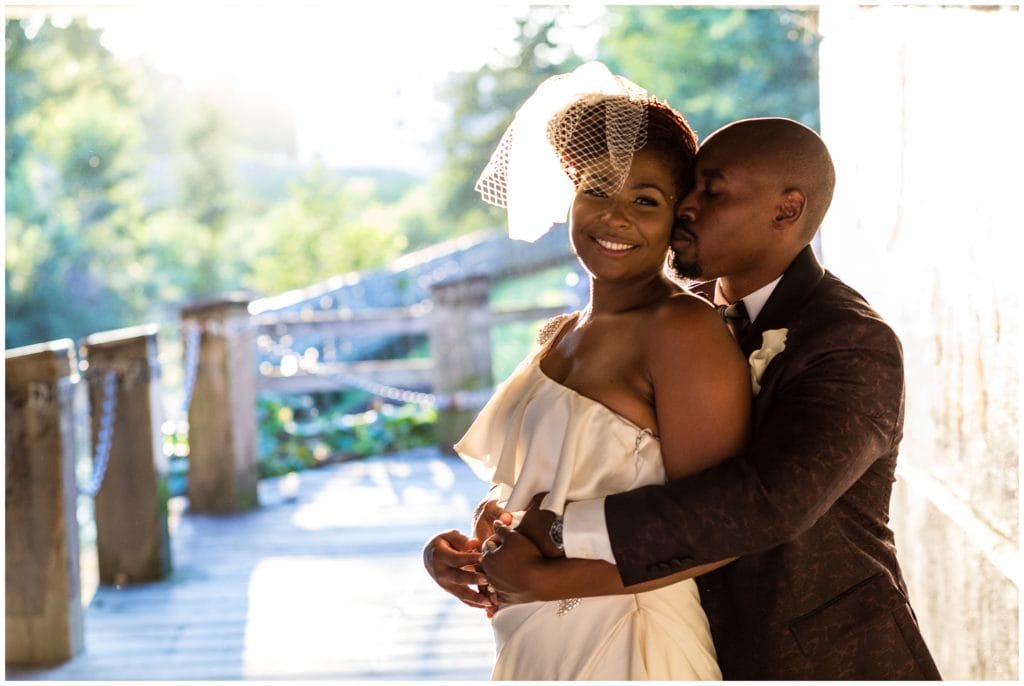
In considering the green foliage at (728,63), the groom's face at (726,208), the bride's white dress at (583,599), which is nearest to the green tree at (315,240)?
the green foliage at (728,63)

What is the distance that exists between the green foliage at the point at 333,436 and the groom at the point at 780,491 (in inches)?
287

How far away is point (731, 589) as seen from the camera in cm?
185

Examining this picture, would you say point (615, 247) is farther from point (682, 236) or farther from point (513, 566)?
point (513, 566)

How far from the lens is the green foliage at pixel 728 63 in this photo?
1361cm

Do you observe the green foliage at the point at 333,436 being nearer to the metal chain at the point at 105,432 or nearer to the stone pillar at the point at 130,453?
the stone pillar at the point at 130,453

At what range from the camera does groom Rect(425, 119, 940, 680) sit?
1.61 m

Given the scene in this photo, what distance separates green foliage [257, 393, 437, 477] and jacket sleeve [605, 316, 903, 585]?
7420 millimetres

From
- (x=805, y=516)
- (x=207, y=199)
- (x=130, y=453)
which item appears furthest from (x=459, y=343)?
(x=207, y=199)

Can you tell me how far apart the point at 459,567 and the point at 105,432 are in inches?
157

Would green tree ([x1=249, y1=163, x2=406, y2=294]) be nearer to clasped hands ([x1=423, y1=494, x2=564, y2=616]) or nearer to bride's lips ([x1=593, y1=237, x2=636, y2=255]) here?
clasped hands ([x1=423, y1=494, x2=564, y2=616])

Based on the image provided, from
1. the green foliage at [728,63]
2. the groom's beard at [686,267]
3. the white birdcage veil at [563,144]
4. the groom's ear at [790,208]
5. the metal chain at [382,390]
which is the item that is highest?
the green foliage at [728,63]

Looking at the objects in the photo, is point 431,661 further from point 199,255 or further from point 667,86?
point 199,255

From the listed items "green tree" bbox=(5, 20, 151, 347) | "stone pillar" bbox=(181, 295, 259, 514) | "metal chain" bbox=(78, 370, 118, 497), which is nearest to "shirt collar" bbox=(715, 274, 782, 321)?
"metal chain" bbox=(78, 370, 118, 497)

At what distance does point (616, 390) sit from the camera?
175cm
